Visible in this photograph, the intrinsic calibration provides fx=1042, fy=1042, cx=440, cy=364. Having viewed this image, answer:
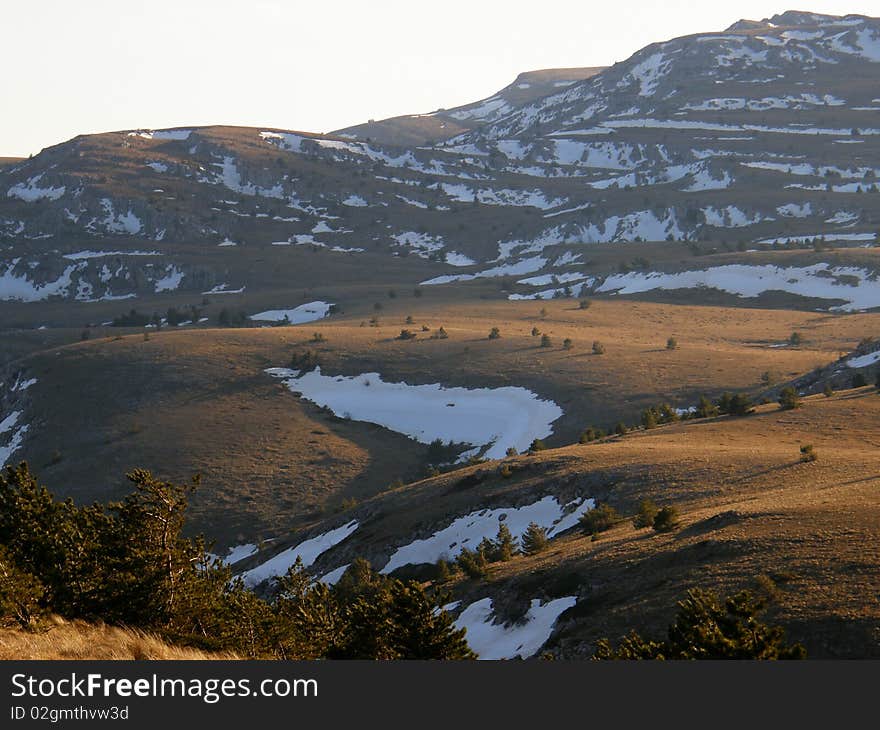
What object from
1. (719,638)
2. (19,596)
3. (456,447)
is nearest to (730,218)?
(456,447)

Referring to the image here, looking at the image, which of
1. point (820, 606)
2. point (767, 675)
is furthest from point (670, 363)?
point (767, 675)

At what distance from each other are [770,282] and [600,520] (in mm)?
109789

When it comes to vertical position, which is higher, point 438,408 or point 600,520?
point 600,520

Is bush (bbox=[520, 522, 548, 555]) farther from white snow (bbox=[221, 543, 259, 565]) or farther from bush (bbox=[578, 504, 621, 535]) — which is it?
white snow (bbox=[221, 543, 259, 565])

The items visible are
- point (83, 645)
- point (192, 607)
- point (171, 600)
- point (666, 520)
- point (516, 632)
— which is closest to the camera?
point (83, 645)

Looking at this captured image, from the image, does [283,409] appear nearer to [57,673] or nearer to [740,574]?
[740,574]

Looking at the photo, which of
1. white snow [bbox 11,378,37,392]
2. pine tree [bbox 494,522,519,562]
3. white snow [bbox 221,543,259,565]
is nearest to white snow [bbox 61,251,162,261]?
white snow [bbox 11,378,37,392]

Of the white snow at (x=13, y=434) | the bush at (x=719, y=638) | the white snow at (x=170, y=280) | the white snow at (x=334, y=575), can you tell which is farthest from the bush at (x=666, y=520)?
the white snow at (x=170, y=280)

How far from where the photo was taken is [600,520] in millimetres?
38562

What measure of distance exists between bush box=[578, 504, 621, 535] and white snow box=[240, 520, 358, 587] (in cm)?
1590

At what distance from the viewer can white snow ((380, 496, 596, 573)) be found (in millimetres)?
43844

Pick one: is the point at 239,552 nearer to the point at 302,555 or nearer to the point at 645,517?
the point at 302,555

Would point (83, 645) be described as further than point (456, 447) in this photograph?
No

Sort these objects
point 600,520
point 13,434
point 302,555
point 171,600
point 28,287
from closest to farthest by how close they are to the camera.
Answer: point 171,600, point 600,520, point 302,555, point 13,434, point 28,287
